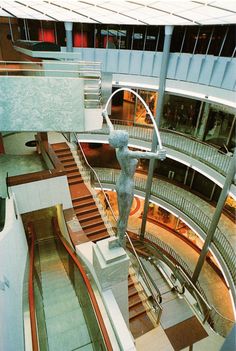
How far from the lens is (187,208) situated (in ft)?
46.5

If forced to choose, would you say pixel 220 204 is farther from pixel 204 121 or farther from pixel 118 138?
pixel 118 138

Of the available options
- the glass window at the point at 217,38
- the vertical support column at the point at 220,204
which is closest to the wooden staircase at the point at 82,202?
the vertical support column at the point at 220,204

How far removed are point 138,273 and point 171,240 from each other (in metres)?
7.67

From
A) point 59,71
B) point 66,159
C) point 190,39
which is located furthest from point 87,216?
point 190,39

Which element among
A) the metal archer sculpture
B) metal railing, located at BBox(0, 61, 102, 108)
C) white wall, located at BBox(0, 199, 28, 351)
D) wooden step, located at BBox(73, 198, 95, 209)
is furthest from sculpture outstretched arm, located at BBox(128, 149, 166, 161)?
wooden step, located at BBox(73, 198, 95, 209)

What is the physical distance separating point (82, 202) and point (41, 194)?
1898 mm

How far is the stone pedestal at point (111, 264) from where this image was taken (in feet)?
20.2

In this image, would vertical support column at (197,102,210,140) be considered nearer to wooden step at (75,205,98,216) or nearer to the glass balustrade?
wooden step at (75,205,98,216)

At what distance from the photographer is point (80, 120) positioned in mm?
8094

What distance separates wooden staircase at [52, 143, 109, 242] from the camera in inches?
388

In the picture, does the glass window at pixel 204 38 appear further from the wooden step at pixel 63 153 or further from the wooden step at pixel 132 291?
the wooden step at pixel 132 291

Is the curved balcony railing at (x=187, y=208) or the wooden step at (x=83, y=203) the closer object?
the wooden step at (x=83, y=203)

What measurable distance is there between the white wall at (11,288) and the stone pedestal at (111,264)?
2.12 m

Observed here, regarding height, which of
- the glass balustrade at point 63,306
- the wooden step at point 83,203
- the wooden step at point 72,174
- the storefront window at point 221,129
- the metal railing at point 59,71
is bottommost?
the glass balustrade at point 63,306
